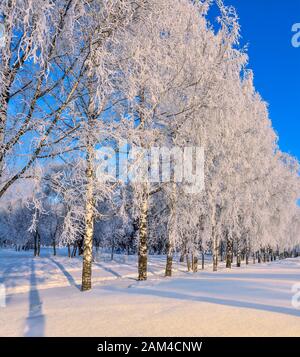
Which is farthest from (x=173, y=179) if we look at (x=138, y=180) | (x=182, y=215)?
(x=138, y=180)

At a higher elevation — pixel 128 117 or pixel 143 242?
pixel 128 117

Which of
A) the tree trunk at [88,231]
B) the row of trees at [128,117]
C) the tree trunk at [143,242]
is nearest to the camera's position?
the row of trees at [128,117]

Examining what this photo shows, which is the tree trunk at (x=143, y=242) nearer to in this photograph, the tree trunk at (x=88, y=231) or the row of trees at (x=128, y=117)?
the row of trees at (x=128, y=117)

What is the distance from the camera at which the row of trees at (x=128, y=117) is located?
6.11 metres

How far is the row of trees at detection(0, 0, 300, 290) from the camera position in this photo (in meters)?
6.11

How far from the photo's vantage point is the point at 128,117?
8.88 m

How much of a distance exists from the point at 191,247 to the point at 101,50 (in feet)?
43.6

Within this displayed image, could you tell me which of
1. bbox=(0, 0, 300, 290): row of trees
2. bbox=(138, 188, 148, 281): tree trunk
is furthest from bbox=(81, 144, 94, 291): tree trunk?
bbox=(138, 188, 148, 281): tree trunk

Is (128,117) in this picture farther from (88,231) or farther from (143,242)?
(143,242)

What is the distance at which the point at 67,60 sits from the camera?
7.73m

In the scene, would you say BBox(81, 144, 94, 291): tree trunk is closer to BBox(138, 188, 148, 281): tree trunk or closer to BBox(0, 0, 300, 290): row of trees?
BBox(0, 0, 300, 290): row of trees

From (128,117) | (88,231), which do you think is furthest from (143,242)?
(128,117)

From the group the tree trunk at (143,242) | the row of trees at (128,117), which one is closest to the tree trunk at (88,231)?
the row of trees at (128,117)

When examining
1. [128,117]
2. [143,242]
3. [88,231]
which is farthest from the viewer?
[143,242]
